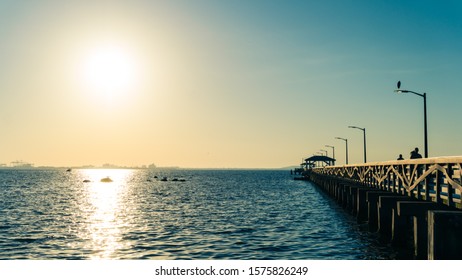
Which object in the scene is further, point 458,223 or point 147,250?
point 147,250

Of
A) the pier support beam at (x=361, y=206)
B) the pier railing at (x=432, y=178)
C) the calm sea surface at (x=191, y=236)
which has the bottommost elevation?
the calm sea surface at (x=191, y=236)

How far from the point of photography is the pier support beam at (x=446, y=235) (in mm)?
10703

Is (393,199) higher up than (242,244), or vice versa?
(393,199)

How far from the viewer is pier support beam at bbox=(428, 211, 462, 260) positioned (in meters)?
10.7

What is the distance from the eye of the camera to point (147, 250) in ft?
71.7

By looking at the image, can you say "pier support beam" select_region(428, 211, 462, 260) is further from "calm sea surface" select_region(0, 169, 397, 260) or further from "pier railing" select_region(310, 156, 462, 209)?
"calm sea surface" select_region(0, 169, 397, 260)

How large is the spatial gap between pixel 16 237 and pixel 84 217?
1142 cm

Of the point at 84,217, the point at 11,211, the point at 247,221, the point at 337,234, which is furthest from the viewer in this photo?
the point at 11,211

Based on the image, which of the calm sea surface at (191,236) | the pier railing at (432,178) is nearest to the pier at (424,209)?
the pier railing at (432,178)

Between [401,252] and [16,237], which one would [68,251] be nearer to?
[16,237]

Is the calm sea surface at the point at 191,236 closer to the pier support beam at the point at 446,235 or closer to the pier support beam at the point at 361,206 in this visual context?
the pier support beam at the point at 361,206
